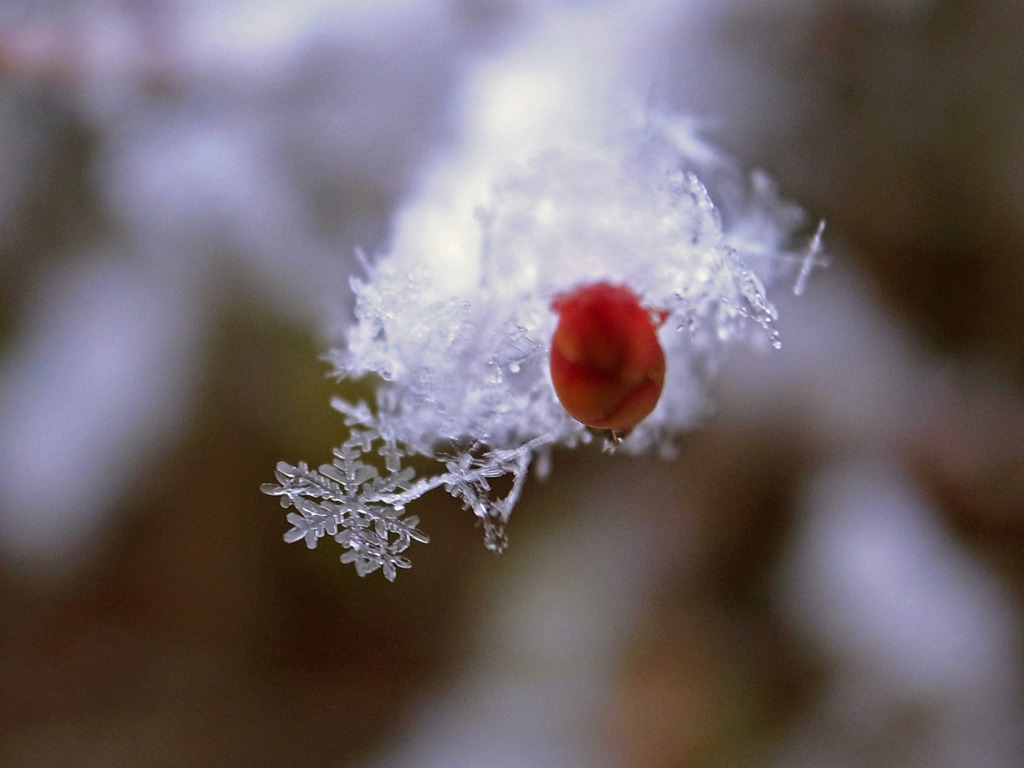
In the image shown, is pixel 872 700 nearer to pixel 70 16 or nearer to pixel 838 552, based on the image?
pixel 838 552

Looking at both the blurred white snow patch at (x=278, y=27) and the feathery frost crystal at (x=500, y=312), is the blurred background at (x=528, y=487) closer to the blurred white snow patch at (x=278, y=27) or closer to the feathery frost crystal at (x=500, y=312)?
the blurred white snow patch at (x=278, y=27)

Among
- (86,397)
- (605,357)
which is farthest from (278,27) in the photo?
(605,357)

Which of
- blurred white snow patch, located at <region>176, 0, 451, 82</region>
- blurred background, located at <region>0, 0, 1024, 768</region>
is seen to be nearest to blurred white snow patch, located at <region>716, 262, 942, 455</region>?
blurred background, located at <region>0, 0, 1024, 768</region>

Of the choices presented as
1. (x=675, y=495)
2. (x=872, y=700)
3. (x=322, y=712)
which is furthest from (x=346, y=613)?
(x=872, y=700)

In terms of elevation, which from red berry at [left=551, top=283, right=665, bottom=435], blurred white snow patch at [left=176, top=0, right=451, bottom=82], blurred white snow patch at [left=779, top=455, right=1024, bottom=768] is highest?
blurred white snow patch at [left=176, top=0, right=451, bottom=82]

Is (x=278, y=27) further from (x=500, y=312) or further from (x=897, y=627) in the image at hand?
(x=897, y=627)

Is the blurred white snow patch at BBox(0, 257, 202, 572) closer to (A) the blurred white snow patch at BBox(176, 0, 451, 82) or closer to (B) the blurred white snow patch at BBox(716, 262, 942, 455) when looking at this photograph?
(A) the blurred white snow patch at BBox(176, 0, 451, 82)
